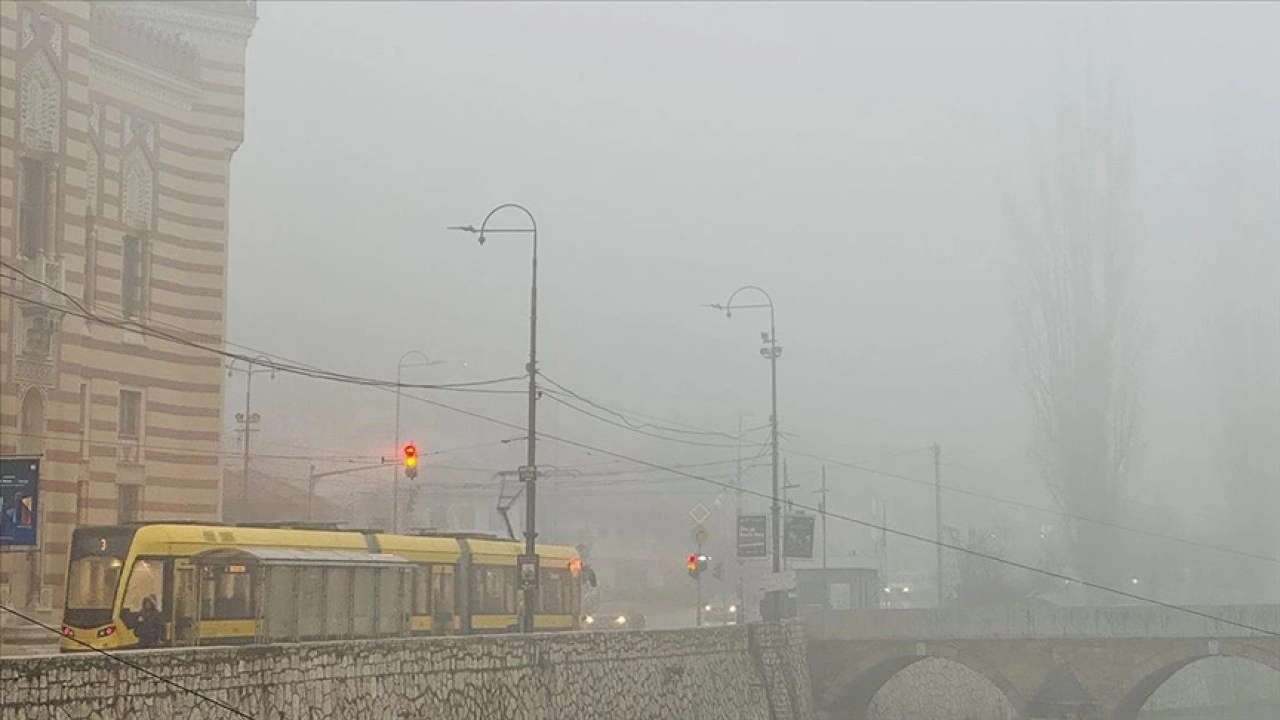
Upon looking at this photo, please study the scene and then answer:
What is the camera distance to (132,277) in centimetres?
4641

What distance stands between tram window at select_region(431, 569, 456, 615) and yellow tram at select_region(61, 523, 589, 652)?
178 millimetres

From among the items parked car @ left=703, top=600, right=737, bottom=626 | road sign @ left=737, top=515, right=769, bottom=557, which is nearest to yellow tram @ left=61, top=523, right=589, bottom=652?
road sign @ left=737, top=515, right=769, bottom=557

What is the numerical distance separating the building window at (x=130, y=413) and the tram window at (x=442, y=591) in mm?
9407

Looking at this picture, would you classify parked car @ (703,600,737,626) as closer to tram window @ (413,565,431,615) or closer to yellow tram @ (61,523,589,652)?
tram window @ (413,565,431,615)

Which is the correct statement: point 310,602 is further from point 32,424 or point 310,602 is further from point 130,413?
point 130,413

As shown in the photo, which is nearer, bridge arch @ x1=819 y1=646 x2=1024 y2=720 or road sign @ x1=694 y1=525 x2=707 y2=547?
road sign @ x1=694 y1=525 x2=707 y2=547

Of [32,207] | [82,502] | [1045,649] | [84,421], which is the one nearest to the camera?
[32,207]

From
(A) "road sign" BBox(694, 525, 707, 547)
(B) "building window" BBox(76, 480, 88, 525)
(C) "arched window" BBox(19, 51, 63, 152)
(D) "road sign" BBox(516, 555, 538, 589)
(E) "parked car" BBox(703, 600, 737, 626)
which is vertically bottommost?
(E) "parked car" BBox(703, 600, 737, 626)

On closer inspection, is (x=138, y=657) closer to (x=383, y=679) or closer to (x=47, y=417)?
(x=383, y=679)

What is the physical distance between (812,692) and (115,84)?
3460 centimetres

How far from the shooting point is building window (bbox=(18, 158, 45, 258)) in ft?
135

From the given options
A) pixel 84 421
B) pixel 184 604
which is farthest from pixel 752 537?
pixel 184 604

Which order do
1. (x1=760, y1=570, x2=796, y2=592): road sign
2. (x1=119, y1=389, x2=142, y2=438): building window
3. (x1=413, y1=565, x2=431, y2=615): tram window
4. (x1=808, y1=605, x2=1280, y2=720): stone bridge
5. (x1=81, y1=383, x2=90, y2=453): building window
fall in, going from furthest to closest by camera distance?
(x1=808, y1=605, x2=1280, y2=720): stone bridge
(x1=760, y1=570, x2=796, y2=592): road sign
(x1=119, y1=389, x2=142, y2=438): building window
(x1=81, y1=383, x2=90, y2=453): building window
(x1=413, y1=565, x2=431, y2=615): tram window

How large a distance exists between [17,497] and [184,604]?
4641 mm
